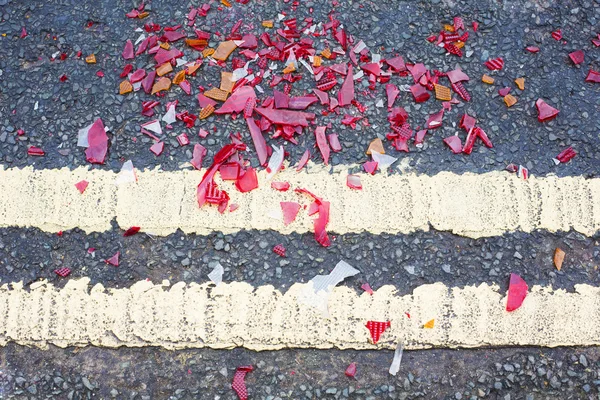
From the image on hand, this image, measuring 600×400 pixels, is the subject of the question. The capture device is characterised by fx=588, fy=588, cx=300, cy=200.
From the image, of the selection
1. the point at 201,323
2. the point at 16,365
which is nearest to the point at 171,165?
the point at 201,323

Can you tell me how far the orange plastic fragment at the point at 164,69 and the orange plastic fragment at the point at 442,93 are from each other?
1.32 metres

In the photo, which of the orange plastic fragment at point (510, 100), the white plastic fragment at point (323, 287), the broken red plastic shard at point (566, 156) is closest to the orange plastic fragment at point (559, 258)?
the broken red plastic shard at point (566, 156)

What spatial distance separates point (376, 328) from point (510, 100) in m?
1.31

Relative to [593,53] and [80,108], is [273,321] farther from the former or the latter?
[593,53]

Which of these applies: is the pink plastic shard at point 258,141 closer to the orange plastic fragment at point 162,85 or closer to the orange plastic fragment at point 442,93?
the orange plastic fragment at point 162,85

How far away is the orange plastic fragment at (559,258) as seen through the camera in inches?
99.1

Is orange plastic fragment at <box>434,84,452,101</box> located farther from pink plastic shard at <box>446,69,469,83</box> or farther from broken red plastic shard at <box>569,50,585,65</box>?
broken red plastic shard at <box>569,50,585,65</box>

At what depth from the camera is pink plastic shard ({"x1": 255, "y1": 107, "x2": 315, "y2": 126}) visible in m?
2.76

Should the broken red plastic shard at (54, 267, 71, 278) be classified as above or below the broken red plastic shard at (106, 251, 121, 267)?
below

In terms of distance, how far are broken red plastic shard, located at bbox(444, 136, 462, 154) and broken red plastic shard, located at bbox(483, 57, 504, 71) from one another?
1.54 feet

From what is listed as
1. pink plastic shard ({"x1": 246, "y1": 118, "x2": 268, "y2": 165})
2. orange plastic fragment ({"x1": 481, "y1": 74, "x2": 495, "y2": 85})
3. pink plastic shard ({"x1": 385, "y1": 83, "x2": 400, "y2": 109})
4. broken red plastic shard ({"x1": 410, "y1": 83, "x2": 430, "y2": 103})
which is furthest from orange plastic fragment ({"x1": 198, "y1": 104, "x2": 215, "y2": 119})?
orange plastic fragment ({"x1": 481, "y1": 74, "x2": 495, "y2": 85})

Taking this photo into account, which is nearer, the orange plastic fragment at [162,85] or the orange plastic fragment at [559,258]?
the orange plastic fragment at [559,258]

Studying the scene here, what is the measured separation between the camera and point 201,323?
95.0 inches

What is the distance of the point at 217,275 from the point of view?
2.49 metres
